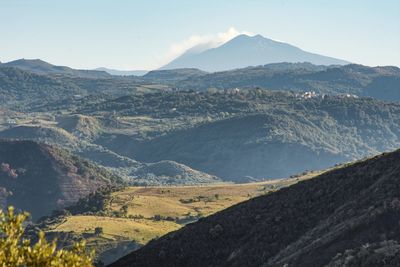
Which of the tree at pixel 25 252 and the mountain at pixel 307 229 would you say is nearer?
the tree at pixel 25 252

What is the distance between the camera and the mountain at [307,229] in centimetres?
5469

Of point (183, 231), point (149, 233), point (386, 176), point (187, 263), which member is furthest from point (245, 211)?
point (149, 233)

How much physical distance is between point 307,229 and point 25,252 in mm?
41336

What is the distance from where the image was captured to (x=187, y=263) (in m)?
68.6

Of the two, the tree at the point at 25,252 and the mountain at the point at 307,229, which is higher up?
the tree at the point at 25,252

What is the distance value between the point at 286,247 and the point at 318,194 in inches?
484

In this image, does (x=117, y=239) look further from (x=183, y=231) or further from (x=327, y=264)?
(x=327, y=264)

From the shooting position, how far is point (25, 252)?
30.4 m

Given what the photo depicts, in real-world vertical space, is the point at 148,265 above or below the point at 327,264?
below

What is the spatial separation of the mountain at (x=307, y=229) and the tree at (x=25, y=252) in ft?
80.4

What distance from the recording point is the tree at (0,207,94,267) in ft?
98.8

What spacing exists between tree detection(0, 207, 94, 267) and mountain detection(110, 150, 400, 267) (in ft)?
80.4

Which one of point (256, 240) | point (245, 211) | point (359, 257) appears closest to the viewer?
point (359, 257)

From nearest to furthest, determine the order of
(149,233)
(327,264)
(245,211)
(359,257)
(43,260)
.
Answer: (43,260), (359,257), (327,264), (245,211), (149,233)
